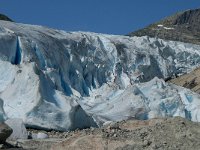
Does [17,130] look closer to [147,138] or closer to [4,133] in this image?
[4,133]

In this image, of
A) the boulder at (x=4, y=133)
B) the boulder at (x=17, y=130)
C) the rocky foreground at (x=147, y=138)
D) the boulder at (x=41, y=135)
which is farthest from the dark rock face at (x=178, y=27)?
the rocky foreground at (x=147, y=138)

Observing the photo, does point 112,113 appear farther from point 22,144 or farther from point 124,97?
point 22,144

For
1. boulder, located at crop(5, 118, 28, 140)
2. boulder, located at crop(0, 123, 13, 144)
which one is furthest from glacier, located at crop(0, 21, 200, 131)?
boulder, located at crop(0, 123, 13, 144)

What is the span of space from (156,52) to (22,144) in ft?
97.4

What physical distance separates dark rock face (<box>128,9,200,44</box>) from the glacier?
6107 cm

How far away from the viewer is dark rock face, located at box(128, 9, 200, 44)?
10756 cm

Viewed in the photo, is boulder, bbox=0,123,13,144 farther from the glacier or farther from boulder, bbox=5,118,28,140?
the glacier

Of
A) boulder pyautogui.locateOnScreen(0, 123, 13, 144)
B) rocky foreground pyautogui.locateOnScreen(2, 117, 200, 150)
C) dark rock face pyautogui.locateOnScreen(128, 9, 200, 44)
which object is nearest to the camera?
rocky foreground pyautogui.locateOnScreen(2, 117, 200, 150)

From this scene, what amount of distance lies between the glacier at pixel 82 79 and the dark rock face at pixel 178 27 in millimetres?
61066

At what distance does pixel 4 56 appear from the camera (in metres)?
25.6

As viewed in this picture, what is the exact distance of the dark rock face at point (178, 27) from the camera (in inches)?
4235

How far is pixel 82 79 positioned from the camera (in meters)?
31.4

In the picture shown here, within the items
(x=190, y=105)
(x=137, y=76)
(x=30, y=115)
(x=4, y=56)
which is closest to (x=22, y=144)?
(x=30, y=115)

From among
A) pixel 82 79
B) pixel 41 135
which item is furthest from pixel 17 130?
pixel 82 79
